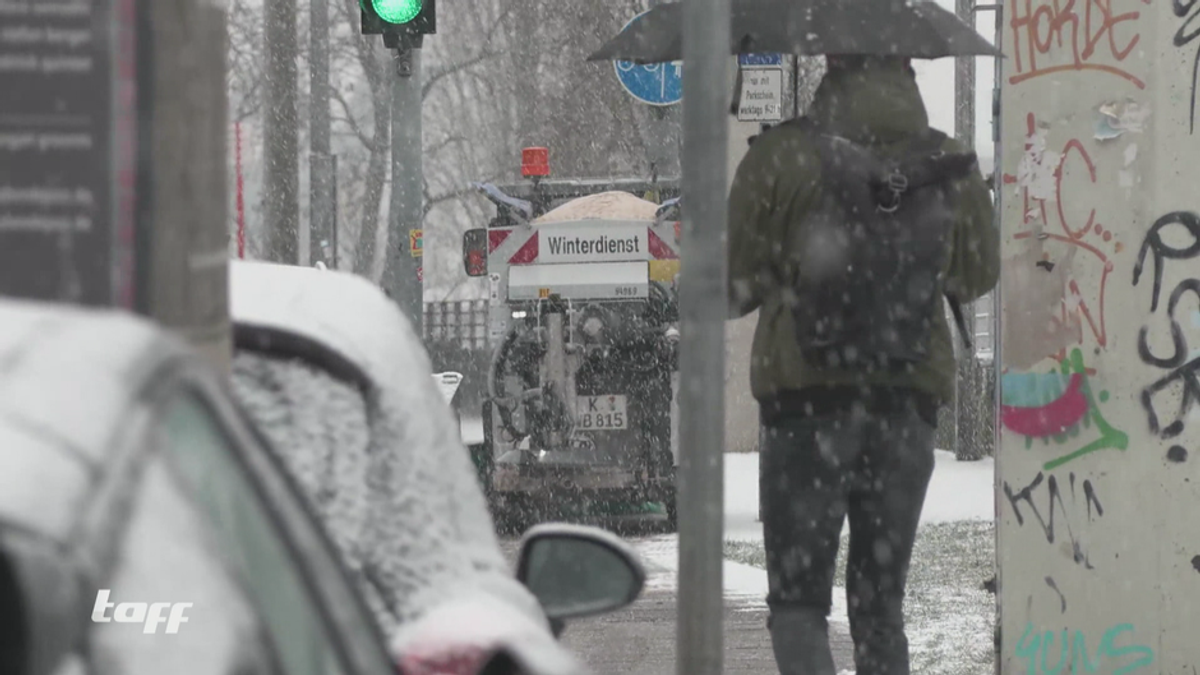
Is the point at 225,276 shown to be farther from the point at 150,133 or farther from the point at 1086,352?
the point at 1086,352

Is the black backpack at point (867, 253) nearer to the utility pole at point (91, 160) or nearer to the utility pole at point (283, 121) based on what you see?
the utility pole at point (91, 160)

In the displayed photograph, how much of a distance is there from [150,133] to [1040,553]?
15.6 feet

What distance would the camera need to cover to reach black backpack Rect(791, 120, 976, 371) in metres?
5.31

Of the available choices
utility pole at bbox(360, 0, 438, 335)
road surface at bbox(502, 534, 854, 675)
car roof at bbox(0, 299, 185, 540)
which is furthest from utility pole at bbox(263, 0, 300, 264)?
car roof at bbox(0, 299, 185, 540)

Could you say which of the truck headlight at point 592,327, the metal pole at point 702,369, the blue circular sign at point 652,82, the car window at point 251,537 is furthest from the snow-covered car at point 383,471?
the blue circular sign at point 652,82

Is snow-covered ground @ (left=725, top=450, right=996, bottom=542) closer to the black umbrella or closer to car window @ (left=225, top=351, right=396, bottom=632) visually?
the black umbrella

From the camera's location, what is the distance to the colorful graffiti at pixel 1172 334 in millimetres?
6445

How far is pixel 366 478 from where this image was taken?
9.18ft

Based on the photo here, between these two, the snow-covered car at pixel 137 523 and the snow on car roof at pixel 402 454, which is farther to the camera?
the snow on car roof at pixel 402 454

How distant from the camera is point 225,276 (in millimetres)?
2395

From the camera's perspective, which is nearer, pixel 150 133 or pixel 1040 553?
pixel 150 133

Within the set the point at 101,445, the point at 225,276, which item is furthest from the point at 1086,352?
the point at 101,445

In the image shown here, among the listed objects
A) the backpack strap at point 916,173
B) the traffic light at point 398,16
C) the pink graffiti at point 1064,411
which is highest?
the traffic light at point 398,16

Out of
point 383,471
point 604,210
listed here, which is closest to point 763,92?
point 604,210
